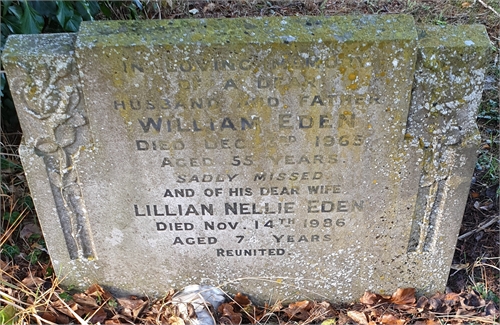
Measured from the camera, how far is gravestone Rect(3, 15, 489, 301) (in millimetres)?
1925

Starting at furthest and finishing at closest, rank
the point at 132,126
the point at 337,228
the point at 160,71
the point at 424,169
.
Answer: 1. the point at 337,228
2. the point at 424,169
3. the point at 132,126
4. the point at 160,71

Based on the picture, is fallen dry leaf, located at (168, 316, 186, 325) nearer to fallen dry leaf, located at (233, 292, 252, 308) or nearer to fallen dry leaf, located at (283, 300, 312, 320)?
fallen dry leaf, located at (233, 292, 252, 308)

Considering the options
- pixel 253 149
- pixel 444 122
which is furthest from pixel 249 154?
pixel 444 122

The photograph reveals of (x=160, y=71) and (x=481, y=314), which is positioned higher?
(x=160, y=71)

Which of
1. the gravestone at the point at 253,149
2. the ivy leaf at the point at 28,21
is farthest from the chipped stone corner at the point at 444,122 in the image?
the ivy leaf at the point at 28,21

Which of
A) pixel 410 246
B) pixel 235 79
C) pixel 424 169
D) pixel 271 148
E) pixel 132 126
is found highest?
pixel 235 79

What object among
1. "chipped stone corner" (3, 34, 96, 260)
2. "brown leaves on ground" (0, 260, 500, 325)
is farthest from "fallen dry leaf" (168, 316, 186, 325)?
"chipped stone corner" (3, 34, 96, 260)

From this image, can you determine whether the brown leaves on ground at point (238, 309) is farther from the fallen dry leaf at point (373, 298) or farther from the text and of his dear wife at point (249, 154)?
the text and of his dear wife at point (249, 154)

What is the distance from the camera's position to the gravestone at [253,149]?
1925mm

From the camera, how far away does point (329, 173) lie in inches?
87.9

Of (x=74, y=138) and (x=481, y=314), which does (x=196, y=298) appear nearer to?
(x=74, y=138)

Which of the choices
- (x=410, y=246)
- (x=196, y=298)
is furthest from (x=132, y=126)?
(x=410, y=246)

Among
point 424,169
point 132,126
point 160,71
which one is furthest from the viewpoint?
point 424,169

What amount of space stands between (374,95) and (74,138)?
49.6 inches
